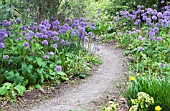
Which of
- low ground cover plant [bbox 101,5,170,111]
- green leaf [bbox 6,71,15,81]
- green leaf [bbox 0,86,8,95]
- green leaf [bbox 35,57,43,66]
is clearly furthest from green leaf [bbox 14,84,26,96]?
low ground cover plant [bbox 101,5,170,111]

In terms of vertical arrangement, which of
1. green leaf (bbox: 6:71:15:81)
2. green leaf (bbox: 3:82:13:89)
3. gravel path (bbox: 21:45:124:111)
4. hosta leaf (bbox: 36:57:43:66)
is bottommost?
gravel path (bbox: 21:45:124:111)

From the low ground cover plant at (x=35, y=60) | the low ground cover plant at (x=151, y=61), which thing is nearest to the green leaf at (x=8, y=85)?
the low ground cover plant at (x=35, y=60)

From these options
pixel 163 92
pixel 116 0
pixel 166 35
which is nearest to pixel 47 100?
pixel 163 92

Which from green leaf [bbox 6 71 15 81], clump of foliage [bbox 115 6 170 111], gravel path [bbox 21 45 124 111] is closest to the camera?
clump of foliage [bbox 115 6 170 111]

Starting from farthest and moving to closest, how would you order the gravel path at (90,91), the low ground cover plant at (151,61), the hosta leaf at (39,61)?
the hosta leaf at (39,61) < the gravel path at (90,91) < the low ground cover plant at (151,61)

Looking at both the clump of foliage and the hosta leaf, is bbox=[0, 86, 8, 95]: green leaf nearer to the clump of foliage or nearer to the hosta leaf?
the hosta leaf

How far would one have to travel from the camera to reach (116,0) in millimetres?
11375

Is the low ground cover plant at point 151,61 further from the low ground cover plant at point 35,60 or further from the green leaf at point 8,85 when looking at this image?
the green leaf at point 8,85

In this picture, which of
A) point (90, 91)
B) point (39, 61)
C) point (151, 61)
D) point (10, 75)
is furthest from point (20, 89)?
point (151, 61)

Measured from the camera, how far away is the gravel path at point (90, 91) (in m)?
4.75

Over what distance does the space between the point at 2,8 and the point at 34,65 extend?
1752mm

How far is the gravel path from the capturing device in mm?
4746

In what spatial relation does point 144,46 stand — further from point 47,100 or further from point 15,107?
point 15,107

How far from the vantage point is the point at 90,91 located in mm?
5340
